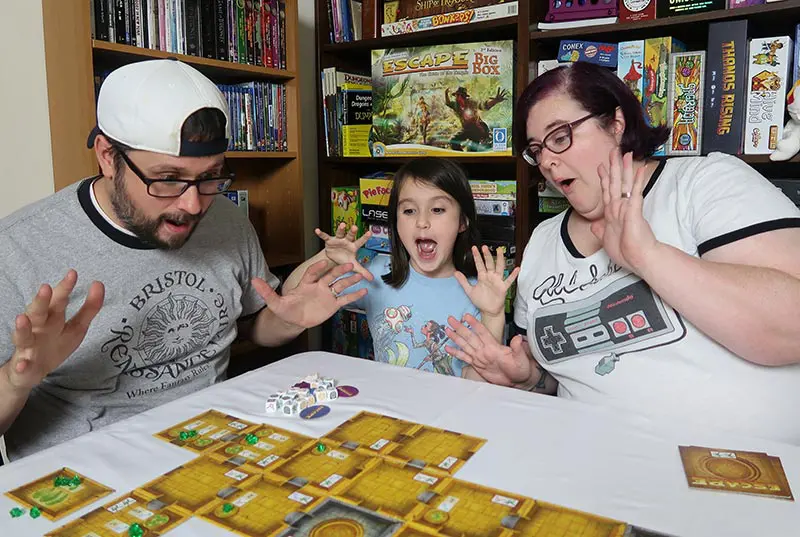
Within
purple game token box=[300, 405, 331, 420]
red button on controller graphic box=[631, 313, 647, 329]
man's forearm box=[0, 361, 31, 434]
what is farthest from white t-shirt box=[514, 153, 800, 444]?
man's forearm box=[0, 361, 31, 434]

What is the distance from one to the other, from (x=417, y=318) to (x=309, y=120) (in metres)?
1.36

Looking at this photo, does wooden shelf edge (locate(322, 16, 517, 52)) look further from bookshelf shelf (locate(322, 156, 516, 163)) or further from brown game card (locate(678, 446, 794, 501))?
brown game card (locate(678, 446, 794, 501))

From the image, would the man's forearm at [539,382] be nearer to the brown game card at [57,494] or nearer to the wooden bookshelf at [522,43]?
the wooden bookshelf at [522,43]

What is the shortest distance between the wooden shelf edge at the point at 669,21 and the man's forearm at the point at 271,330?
123 centimetres

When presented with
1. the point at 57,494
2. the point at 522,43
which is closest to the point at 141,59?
the point at 522,43

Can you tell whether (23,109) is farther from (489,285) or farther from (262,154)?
(489,285)

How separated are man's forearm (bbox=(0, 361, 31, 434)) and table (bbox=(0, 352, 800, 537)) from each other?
0.60 feet

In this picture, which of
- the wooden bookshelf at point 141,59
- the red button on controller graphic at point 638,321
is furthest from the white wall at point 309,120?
the red button on controller graphic at point 638,321

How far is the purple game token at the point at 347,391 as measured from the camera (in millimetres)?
1105

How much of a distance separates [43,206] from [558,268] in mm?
1104

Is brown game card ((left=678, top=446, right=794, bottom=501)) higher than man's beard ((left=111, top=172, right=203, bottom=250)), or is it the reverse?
man's beard ((left=111, top=172, right=203, bottom=250))

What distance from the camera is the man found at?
1.17 meters

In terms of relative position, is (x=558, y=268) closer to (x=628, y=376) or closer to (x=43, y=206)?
(x=628, y=376)

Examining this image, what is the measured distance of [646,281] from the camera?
42.1 inches
